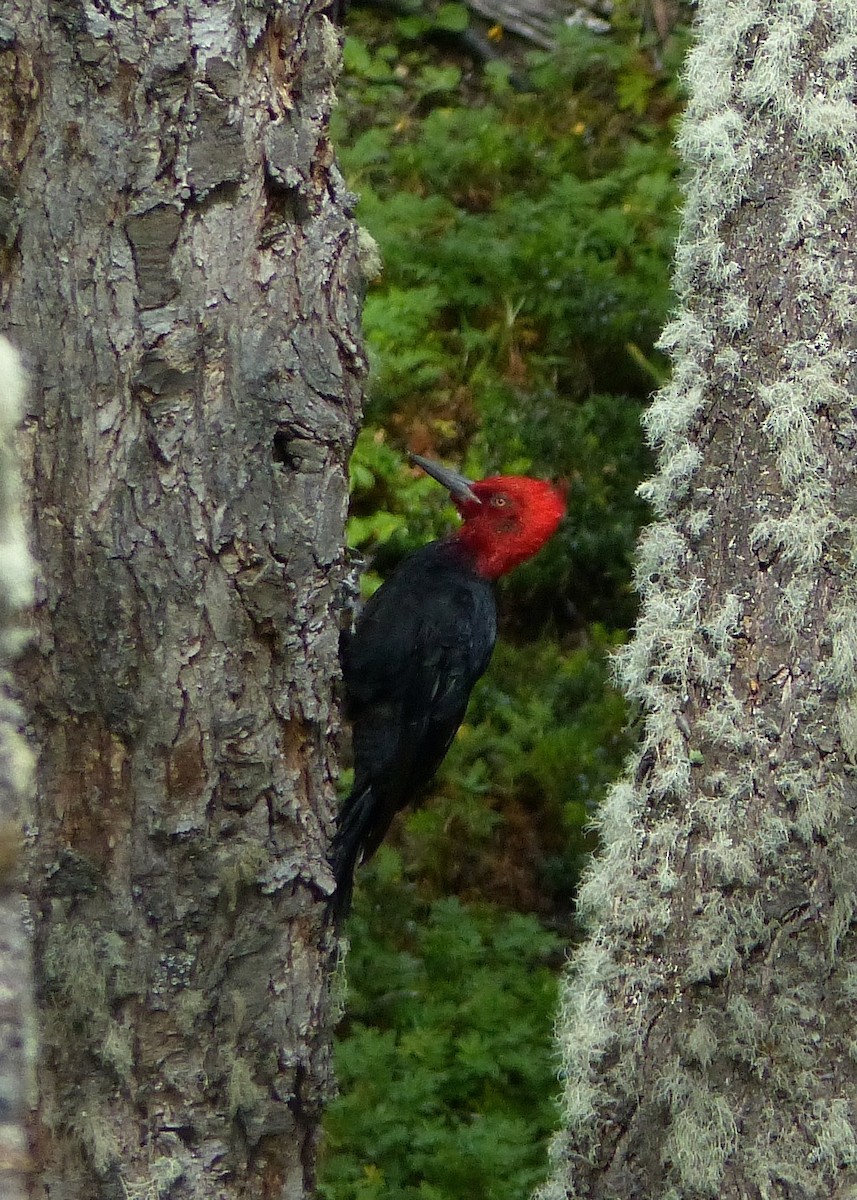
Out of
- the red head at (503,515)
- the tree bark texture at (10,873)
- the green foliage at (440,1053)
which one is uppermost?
the tree bark texture at (10,873)

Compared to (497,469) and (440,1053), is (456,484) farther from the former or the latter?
(497,469)

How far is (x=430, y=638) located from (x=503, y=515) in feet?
1.29

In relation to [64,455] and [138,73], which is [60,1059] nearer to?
[64,455]

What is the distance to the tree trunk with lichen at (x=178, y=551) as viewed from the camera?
2.13 m

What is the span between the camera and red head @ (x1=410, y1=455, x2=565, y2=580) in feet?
12.3

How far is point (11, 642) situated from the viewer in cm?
80

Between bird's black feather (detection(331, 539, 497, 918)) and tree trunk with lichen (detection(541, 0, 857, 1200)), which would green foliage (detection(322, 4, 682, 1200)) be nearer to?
bird's black feather (detection(331, 539, 497, 918))

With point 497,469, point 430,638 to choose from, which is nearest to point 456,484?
point 430,638

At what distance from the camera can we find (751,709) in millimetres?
2385

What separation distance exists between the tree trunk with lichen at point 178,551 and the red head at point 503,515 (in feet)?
4.38

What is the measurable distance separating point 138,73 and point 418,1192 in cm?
277

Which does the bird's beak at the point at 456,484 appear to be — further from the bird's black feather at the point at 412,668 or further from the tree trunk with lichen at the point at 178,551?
the tree trunk with lichen at the point at 178,551

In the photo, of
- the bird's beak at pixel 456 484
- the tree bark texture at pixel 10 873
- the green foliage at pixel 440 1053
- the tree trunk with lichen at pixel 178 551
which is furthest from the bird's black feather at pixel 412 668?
the tree bark texture at pixel 10 873

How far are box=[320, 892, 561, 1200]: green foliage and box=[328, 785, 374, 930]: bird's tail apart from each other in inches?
41.7
